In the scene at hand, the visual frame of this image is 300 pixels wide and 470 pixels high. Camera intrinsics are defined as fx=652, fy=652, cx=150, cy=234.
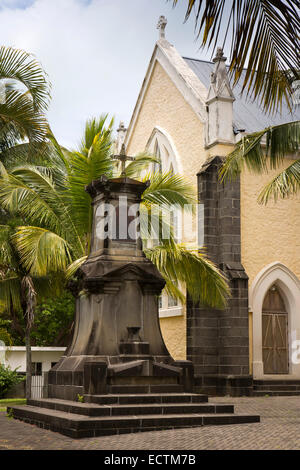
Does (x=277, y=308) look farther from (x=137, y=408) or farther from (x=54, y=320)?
(x=137, y=408)

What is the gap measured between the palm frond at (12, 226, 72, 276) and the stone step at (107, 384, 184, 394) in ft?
15.7

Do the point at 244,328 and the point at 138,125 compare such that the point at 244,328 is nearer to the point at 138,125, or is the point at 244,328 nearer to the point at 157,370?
the point at 157,370

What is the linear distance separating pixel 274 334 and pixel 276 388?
6.57 ft

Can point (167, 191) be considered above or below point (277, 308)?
above

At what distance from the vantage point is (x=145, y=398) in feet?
35.0

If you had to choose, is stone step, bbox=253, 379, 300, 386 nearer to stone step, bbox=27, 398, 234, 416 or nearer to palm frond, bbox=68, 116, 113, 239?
palm frond, bbox=68, 116, 113, 239

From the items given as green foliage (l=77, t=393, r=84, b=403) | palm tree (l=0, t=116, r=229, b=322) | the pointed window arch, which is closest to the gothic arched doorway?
the pointed window arch

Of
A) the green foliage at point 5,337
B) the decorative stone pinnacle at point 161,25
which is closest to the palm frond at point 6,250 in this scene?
the green foliage at point 5,337

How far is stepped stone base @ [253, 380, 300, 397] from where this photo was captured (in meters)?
19.2

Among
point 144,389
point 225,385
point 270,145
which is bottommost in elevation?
point 225,385

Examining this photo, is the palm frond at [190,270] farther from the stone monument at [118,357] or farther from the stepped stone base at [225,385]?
the stone monument at [118,357]

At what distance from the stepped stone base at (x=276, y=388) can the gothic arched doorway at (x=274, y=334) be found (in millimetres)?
879

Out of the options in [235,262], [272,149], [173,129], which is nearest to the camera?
[272,149]

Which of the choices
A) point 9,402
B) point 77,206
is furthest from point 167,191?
point 9,402
